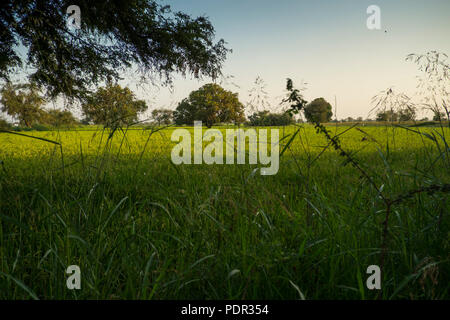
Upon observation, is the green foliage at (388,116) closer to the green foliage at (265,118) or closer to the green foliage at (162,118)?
the green foliage at (265,118)

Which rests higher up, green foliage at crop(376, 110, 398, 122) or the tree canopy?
the tree canopy

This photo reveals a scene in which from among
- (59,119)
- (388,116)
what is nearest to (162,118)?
(59,119)

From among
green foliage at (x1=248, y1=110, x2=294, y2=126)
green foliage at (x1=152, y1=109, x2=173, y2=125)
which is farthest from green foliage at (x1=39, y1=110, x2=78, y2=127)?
green foliage at (x1=248, y1=110, x2=294, y2=126)

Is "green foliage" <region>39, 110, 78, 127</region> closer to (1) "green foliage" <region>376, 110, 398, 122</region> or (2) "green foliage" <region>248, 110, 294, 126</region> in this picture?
(2) "green foliage" <region>248, 110, 294, 126</region>

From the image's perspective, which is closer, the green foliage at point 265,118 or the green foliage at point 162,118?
the green foliage at point 162,118

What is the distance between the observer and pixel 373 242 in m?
1.65

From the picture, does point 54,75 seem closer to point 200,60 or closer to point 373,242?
point 200,60

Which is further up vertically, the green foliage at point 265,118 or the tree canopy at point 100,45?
the tree canopy at point 100,45

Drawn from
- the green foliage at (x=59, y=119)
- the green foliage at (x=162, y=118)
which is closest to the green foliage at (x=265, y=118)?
the green foliage at (x=162, y=118)

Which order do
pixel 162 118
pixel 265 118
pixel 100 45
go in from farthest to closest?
pixel 100 45 → pixel 265 118 → pixel 162 118

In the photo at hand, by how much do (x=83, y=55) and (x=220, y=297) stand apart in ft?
20.0

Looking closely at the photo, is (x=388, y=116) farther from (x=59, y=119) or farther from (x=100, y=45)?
(x=100, y=45)
